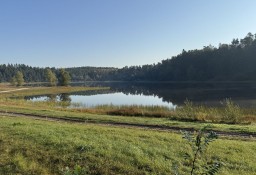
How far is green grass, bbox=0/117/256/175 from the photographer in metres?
10.0

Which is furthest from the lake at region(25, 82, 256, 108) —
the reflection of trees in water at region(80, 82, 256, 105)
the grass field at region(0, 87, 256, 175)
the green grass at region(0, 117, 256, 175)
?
the green grass at region(0, 117, 256, 175)

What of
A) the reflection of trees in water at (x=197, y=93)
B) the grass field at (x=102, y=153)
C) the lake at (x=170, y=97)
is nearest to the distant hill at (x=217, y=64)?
the reflection of trees in water at (x=197, y=93)

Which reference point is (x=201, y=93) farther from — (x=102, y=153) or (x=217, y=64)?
(x=217, y=64)

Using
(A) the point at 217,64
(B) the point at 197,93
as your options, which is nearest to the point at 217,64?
(A) the point at 217,64

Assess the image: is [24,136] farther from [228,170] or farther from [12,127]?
[228,170]

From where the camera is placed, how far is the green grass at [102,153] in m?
10.0

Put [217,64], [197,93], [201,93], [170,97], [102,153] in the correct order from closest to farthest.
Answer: [102,153]
[170,97]
[201,93]
[197,93]
[217,64]

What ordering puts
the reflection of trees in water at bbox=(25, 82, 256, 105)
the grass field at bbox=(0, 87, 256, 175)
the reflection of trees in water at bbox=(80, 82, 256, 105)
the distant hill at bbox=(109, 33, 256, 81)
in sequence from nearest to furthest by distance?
the grass field at bbox=(0, 87, 256, 175) < the reflection of trees in water at bbox=(25, 82, 256, 105) < the reflection of trees in water at bbox=(80, 82, 256, 105) < the distant hill at bbox=(109, 33, 256, 81)

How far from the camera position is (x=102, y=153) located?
1096 cm

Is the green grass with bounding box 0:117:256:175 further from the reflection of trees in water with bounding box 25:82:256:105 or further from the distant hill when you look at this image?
the distant hill

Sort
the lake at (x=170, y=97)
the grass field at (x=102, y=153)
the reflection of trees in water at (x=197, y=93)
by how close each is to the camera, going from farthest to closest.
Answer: the reflection of trees in water at (x=197, y=93) < the lake at (x=170, y=97) < the grass field at (x=102, y=153)

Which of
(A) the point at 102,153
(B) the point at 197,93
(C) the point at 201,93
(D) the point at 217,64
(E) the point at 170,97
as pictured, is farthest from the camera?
(D) the point at 217,64

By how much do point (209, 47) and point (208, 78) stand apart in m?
31.1

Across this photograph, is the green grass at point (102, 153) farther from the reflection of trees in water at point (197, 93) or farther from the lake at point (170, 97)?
the reflection of trees in water at point (197, 93)
